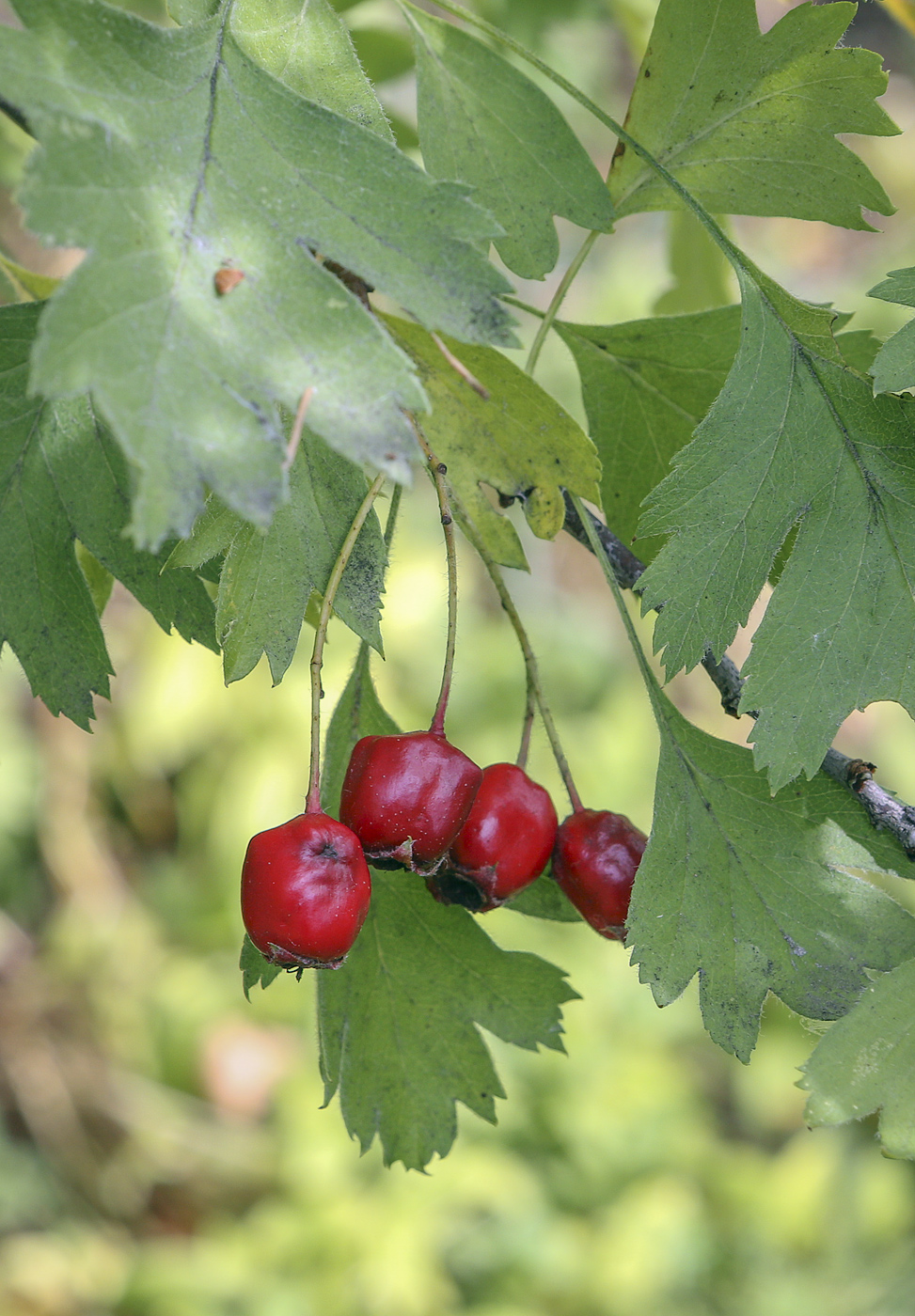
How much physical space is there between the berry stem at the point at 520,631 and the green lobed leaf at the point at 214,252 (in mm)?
174

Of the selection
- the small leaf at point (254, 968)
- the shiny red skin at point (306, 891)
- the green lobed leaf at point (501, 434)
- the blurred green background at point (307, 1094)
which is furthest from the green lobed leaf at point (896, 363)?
the blurred green background at point (307, 1094)

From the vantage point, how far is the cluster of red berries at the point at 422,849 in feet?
1.97

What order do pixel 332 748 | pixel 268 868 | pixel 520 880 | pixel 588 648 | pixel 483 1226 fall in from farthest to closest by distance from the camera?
pixel 588 648, pixel 483 1226, pixel 332 748, pixel 520 880, pixel 268 868

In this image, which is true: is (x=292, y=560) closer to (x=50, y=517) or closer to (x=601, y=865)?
(x=50, y=517)

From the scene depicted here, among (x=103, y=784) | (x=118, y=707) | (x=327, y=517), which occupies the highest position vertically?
(x=327, y=517)

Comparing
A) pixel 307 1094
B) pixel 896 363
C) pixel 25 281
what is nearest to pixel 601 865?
pixel 896 363

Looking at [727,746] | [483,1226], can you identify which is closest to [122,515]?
[727,746]

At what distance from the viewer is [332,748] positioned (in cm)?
84

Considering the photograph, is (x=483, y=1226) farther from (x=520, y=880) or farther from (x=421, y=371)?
(x=421, y=371)

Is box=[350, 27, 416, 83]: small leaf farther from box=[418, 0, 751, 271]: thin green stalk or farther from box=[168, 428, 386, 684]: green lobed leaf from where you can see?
box=[168, 428, 386, 684]: green lobed leaf

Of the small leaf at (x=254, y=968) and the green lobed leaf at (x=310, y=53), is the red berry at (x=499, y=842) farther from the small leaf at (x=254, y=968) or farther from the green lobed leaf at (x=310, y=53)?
the green lobed leaf at (x=310, y=53)

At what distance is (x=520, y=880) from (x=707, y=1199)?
194 cm

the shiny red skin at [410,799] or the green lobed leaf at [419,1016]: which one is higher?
the shiny red skin at [410,799]

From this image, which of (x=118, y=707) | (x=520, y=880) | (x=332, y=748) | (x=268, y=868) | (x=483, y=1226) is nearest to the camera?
(x=268, y=868)
